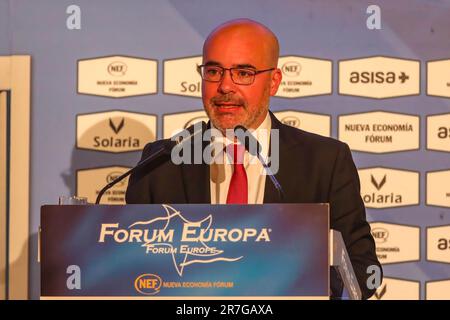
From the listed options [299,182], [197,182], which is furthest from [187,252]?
[299,182]

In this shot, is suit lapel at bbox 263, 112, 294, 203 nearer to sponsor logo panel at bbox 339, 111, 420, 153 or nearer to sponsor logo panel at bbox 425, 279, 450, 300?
sponsor logo panel at bbox 339, 111, 420, 153

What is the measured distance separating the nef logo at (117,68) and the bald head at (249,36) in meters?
0.83

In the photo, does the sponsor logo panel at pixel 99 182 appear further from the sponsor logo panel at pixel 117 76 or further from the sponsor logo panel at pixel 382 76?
the sponsor logo panel at pixel 382 76

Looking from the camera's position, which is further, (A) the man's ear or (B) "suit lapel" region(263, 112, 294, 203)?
(A) the man's ear

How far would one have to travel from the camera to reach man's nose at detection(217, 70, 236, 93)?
8.96ft

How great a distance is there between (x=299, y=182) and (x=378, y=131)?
85 cm

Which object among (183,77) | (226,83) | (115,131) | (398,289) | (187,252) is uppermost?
(183,77)

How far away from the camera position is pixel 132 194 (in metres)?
2.82

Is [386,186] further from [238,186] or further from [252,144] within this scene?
[252,144]

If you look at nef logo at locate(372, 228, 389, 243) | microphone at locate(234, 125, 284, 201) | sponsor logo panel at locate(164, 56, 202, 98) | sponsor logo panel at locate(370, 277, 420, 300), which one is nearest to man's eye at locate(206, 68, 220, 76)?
microphone at locate(234, 125, 284, 201)

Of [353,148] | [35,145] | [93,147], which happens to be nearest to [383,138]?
[353,148]

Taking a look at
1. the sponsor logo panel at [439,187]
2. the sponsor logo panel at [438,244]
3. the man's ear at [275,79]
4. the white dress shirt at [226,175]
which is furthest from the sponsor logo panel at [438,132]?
the white dress shirt at [226,175]

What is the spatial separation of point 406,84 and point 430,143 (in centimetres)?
27

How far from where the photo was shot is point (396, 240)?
3584mm
